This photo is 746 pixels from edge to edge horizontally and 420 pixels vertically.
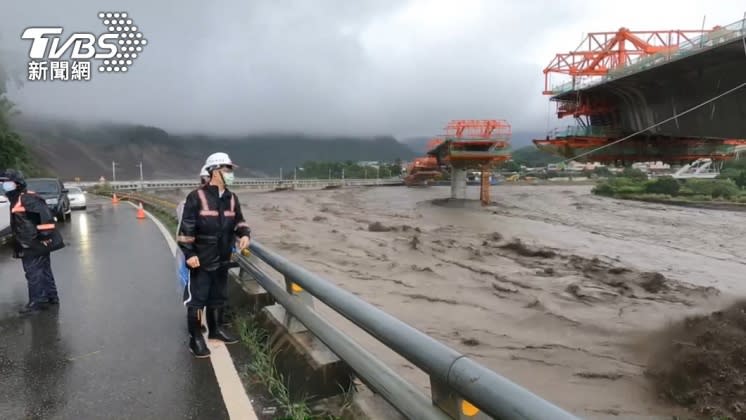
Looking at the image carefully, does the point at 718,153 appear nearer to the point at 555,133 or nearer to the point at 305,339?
the point at 555,133

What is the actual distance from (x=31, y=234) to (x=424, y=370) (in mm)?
5862

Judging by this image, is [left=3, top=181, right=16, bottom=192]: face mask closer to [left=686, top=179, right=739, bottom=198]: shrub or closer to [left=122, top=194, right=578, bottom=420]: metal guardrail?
[left=122, top=194, right=578, bottom=420]: metal guardrail

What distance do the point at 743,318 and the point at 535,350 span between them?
17.1ft

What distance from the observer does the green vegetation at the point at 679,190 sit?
4396 centimetres

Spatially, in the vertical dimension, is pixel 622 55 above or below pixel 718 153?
above

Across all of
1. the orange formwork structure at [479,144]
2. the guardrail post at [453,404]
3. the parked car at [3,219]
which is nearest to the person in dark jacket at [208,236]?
the guardrail post at [453,404]

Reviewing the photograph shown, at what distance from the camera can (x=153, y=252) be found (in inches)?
411

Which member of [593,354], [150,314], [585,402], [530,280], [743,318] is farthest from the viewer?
[530,280]

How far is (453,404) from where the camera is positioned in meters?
2.19

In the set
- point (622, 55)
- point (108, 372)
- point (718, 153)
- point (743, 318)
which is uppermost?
point (622, 55)

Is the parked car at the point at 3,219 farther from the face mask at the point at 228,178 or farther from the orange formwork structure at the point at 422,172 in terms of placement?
the orange formwork structure at the point at 422,172

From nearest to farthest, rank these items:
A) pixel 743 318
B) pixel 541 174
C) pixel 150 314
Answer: pixel 150 314 → pixel 743 318 → pixel 541 174

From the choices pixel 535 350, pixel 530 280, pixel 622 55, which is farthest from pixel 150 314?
pixel 622 55

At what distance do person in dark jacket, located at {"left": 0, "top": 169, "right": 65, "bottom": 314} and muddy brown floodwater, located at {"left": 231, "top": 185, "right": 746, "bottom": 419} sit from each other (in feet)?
12.0
